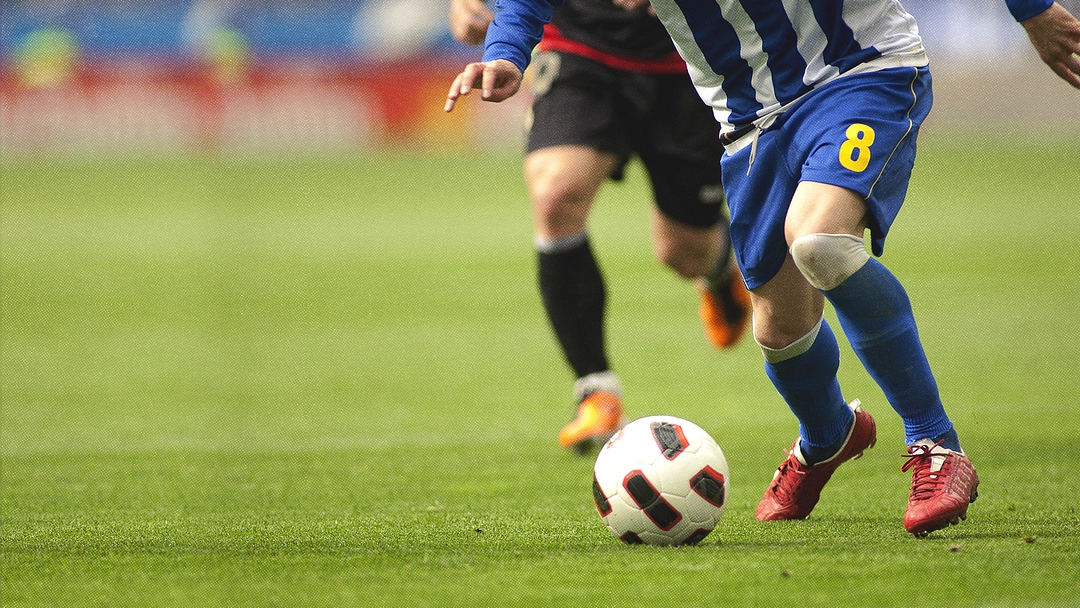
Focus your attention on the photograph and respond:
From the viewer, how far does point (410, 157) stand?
26562 mm

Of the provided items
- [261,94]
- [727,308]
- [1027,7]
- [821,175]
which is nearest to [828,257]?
[821,175]

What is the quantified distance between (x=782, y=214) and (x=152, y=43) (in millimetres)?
27720

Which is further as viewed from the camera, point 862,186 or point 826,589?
point 862,186

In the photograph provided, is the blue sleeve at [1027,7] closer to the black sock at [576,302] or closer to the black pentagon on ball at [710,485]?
the black pentagon on ball at [710,485]

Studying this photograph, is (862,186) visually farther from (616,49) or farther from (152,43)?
(152,43)

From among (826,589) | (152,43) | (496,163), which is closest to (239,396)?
(826,589)

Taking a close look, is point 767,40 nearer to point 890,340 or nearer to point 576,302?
point 890,340

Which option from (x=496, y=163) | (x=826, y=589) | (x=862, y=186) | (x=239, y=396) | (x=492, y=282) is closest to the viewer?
(x=826, y=589)

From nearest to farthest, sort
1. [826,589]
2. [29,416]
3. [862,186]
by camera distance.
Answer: [826,589]
[862,186]
[29,416]

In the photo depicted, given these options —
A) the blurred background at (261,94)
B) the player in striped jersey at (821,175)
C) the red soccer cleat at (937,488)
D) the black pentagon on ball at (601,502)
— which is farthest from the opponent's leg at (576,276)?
the blurred background at (261,94)

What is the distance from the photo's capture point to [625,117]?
213 inches

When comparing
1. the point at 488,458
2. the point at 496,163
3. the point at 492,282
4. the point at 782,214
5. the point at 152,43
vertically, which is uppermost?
the point at 782,214

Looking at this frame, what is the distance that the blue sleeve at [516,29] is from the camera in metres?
3.60

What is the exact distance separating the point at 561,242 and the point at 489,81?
1.94 m
